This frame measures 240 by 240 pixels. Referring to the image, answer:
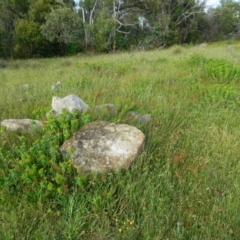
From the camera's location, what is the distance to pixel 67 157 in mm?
2053

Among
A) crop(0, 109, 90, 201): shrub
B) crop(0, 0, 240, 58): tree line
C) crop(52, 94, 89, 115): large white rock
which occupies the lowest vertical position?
crop(0, 109, 90, 201): shrub

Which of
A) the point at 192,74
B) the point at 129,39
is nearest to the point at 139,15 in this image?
the point at 129,39

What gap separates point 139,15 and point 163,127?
24.2 metres

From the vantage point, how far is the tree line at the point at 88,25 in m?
17.8

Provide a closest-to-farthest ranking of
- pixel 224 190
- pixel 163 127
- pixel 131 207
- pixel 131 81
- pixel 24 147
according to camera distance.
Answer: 1. pixel 131 207
2. pixel 224 190
3. pixel 24 147
4. pixel 163 127
5. pixel 131 81

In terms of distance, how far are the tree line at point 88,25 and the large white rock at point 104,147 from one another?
16420 millimetres

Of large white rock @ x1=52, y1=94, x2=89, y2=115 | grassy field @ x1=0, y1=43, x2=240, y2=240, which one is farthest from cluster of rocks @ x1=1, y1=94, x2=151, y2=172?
large white rock @ x1=52, y1=94, x2=89, y2=115

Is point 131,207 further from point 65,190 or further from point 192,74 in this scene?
point 192,74

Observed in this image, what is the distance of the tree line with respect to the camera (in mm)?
17812

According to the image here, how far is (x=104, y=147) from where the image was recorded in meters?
2.16

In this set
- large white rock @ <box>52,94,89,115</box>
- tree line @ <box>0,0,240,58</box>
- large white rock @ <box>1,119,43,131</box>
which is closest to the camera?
large white rock @ <box>1,119,43,131</box>

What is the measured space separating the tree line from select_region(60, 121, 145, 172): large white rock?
1642cm

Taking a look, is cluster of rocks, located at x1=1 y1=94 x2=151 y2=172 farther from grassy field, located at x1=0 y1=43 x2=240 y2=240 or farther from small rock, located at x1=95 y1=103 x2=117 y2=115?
small rock, located at x1=95 y1=103 x2=117 y2=115

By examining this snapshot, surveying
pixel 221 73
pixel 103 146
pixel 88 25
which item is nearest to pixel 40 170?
pixel 103 146
